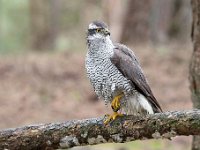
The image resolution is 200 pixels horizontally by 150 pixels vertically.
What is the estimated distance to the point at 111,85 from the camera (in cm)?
677

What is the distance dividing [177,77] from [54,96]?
10.4 feet

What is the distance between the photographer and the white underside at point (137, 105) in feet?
23.2

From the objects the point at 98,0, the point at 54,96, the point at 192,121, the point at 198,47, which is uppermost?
the point at 98,0

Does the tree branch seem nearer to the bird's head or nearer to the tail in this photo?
the tail

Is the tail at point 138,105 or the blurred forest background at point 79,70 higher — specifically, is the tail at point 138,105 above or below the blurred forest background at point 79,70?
below

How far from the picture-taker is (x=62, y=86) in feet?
47.4

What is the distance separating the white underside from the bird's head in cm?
83

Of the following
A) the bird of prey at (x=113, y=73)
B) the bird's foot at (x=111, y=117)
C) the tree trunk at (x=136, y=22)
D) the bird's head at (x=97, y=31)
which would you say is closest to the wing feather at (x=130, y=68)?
the bird of prey at (x=113, y=73)

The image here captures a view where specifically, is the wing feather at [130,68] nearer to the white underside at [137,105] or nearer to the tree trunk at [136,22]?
the white underside at [137,105]

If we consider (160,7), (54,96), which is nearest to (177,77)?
(54,96)

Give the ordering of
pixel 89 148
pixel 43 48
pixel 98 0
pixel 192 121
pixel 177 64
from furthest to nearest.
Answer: pixel 98 0, pixel 43 48, pixel 177 64, pixel 89 148, pixel 192 121

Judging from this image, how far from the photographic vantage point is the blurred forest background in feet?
43.4

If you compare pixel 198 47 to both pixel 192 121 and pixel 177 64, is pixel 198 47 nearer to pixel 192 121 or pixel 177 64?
pixel 192 121

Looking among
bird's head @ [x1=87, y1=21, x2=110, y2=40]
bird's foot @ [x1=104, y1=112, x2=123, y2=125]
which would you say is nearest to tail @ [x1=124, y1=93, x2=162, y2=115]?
bird's foot @ [x1=104, y1=112, x2=123, y2=125]
